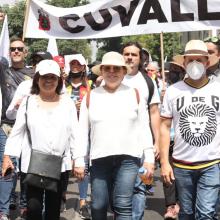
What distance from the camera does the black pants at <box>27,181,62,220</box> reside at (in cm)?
528

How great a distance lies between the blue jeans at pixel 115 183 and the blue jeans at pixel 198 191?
0.42m

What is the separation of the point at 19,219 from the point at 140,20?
10.2 ft

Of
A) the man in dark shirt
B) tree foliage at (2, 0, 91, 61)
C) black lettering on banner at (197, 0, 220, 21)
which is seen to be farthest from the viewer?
tree foliage at (2, 0, 91, 61)

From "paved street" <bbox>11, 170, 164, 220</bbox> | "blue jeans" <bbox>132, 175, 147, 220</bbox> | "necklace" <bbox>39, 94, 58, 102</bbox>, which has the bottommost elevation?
"paved street" <bbox>11, 170, 164, 220</bbox>

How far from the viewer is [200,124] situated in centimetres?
498

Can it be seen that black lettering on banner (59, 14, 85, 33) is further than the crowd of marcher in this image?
Yes

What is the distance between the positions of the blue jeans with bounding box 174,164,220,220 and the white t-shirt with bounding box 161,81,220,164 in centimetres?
11

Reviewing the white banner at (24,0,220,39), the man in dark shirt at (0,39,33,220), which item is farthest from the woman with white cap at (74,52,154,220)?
the white banner at (24,0,220,39)

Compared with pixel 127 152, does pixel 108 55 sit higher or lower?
higher

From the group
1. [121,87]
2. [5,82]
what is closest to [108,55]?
[121,87]

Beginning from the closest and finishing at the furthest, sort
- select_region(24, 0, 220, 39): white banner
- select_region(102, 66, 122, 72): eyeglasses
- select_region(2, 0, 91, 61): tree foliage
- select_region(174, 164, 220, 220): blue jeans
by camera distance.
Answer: select_region(174, 164, 220, 220): blue jeans
select_region(102, 66, 122, 72): eyeglasses
select_region(24, 0, 220, 39): white banner
select_region(2, 0, 91, 61): tree foliage

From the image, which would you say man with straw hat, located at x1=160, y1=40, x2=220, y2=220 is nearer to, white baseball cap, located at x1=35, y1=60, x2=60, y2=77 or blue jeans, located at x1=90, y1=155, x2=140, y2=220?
blue jeans, located at x1=90, y1=155, x2=140, y2=220

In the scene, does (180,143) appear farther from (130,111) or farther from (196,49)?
(196,49)

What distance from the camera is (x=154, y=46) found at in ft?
176
